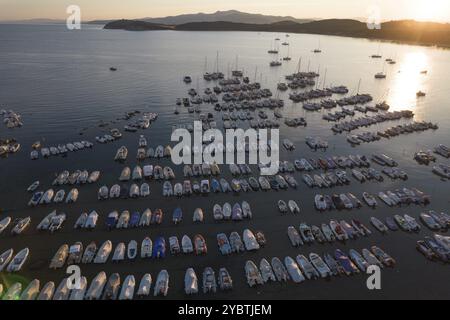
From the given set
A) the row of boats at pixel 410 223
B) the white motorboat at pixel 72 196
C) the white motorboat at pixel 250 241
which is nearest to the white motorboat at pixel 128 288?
the white motorboat at pixel 250 241

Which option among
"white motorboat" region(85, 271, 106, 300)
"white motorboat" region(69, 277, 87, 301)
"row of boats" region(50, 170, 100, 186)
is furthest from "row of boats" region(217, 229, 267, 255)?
"row of boats" region(50, 170, 100, 186)

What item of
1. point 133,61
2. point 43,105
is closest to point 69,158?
point 43,105

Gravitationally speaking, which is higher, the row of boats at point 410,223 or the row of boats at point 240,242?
the row of boats at point 410,223

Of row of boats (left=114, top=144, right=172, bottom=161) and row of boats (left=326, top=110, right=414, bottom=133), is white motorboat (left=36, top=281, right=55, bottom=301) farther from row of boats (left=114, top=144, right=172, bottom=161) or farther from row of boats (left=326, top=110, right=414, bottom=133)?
row of boats (left=326, top=110, right=414, bottom=133)

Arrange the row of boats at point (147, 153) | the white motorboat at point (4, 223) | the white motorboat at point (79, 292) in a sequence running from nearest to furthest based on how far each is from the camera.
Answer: the white motorboat at point (79, 292) < the white motorboat at point (4, 223) < the row of boats at point (147, 153)

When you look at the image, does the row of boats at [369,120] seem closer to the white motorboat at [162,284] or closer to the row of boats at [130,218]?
the row of boats at [130,218]

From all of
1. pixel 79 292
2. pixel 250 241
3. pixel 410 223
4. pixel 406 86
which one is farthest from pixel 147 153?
pixel 406 86
